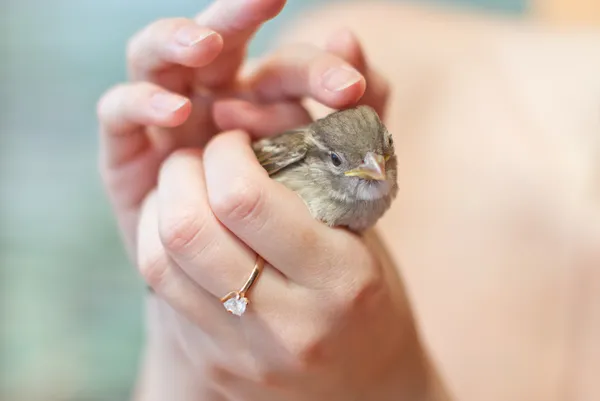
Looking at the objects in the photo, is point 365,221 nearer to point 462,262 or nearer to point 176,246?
point 176,246

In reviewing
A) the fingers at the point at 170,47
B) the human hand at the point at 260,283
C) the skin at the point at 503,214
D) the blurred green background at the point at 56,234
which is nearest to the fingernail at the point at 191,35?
the fingers at the point at 170,47

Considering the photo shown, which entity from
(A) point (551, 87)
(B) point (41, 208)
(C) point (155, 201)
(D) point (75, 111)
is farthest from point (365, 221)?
(B) point (41, 208)

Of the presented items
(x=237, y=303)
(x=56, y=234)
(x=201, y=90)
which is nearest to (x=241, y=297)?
(x=237, y=303)

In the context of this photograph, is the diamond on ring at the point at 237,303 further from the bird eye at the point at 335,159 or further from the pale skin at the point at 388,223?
the bird eye at the point at 335,159

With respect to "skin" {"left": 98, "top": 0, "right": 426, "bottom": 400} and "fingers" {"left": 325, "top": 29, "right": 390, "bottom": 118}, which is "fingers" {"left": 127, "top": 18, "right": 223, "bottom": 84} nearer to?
"skin" {"left": 98, "top": 0, "right": 426, "bottom": 400}

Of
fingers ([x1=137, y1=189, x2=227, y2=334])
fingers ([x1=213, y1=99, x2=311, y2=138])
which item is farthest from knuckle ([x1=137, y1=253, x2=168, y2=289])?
fingers ([x1=213, y1=99, x2=311, y2=138])

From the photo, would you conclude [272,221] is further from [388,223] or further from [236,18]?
[388,223]
